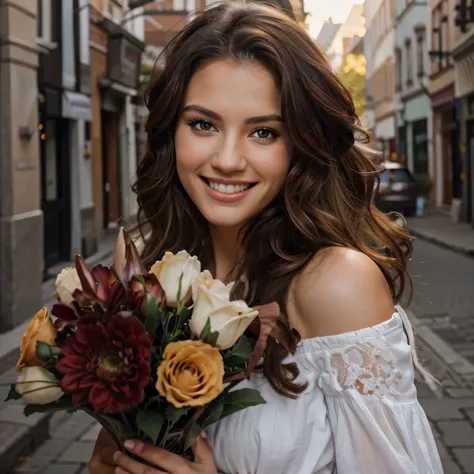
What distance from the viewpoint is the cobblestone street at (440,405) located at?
460 centimetres

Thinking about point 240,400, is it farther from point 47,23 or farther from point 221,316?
point 47,23

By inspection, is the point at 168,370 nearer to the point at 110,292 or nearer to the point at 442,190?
the point at 110,292

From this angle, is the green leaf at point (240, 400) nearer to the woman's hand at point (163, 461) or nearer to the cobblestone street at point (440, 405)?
the woman's hand at point (163, 461)

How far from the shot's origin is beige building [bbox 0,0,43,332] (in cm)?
810

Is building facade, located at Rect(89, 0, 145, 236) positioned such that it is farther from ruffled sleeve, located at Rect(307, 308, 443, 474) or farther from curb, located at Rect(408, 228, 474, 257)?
ruffled sleeve, located at Rect(307, 308, 443, 474)

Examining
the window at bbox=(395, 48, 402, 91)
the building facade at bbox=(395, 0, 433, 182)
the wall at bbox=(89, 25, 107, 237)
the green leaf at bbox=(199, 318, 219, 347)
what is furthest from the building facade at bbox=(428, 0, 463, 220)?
the green leaf at bbox=(199, 318, 219, 347)

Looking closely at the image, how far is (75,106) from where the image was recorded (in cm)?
1329

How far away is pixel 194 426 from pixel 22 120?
7.57 metres

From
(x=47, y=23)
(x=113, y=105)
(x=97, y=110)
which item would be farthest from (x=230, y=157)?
(x=113, y=105)

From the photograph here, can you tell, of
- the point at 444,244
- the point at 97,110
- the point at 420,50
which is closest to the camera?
the point at 444,244

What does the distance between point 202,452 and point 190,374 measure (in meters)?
0.34

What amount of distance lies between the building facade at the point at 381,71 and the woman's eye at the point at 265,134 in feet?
124

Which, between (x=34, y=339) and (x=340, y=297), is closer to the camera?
(x=34, y=339)

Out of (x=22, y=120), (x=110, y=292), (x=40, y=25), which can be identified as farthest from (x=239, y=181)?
(x=40, y=25)
